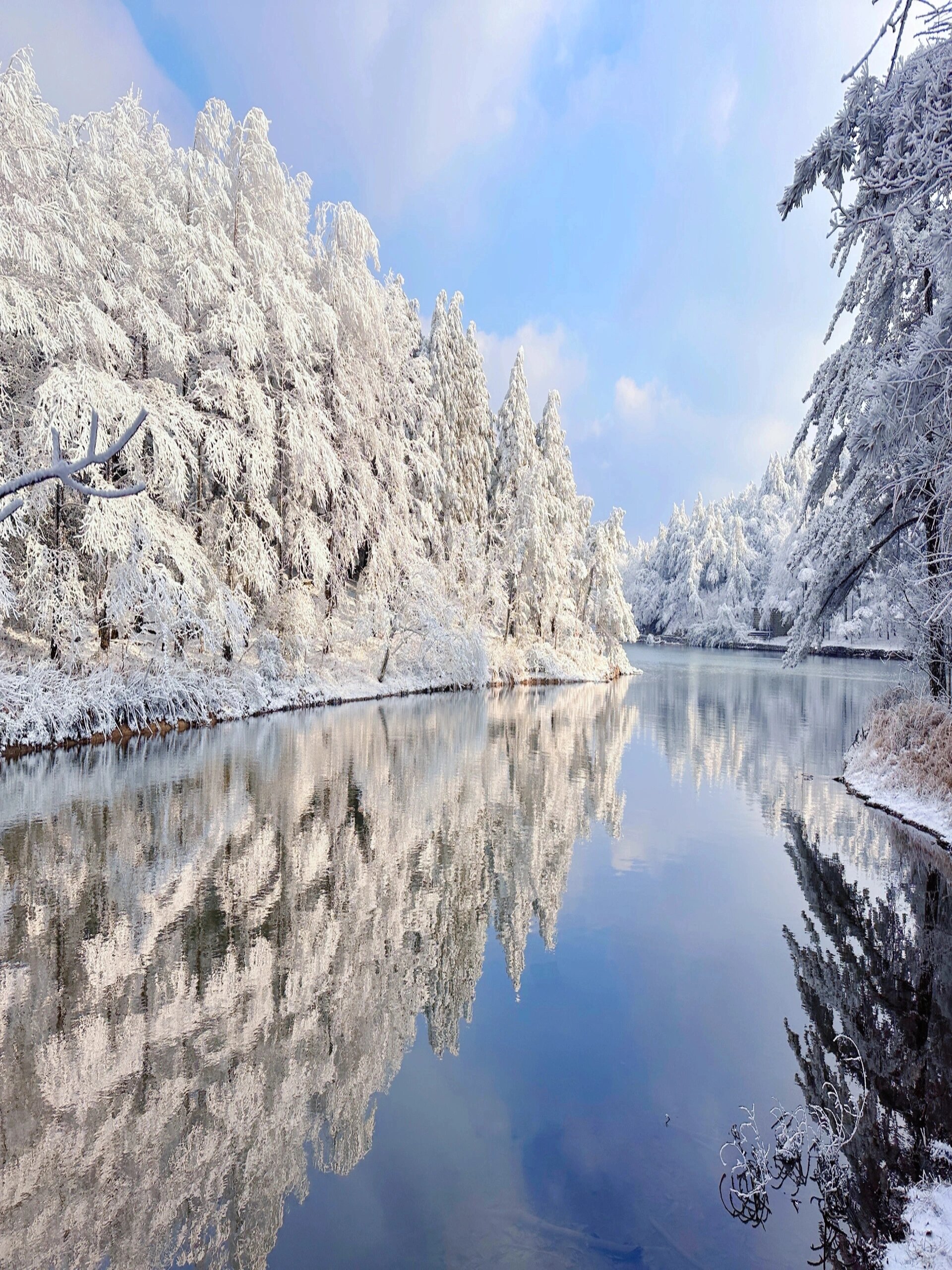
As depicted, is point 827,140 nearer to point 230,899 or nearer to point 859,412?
point 859,412

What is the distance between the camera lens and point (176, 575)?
15.9m

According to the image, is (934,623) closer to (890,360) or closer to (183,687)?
(890,360)

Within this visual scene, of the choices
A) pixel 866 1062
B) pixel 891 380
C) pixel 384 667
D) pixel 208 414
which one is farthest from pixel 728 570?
pixel 866 1062

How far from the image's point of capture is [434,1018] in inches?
198

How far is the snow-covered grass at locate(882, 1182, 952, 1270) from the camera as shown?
9.53ft

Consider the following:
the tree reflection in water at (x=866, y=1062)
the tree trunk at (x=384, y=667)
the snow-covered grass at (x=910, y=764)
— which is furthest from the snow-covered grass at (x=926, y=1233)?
the tree trunk at (x=384, y=667)

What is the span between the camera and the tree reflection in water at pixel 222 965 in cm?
339

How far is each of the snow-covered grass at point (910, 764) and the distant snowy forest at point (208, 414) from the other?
1213 cm

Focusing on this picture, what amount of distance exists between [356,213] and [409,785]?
17.6 meters

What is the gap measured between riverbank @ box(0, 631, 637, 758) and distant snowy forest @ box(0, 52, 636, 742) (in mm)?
167

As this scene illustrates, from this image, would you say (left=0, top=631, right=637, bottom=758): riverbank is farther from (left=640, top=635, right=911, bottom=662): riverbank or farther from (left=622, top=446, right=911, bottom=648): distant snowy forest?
(left=622, top=446, right=911, bottom=648): distant snowy forest

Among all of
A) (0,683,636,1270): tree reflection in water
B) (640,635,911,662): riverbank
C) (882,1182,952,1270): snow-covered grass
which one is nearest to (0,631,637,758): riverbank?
(0,683,636,1270): tree reflection in water

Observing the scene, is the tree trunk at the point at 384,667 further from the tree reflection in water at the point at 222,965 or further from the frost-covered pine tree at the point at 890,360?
the frost-covered pine tree at the point at 890,360

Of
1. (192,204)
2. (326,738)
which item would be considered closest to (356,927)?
(326,738)
